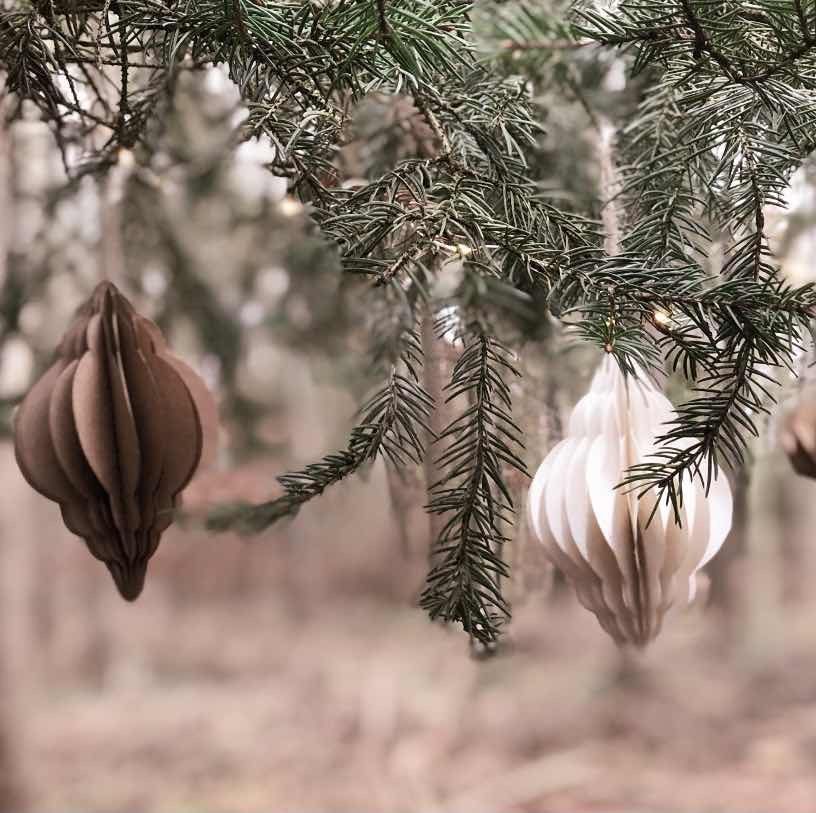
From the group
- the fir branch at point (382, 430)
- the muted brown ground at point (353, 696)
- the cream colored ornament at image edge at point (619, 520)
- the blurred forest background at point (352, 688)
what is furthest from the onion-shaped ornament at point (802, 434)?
the muted brown ground at point (353, 696)

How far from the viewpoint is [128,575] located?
0.37 metres

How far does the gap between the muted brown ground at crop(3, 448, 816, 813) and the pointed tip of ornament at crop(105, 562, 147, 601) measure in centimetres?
114

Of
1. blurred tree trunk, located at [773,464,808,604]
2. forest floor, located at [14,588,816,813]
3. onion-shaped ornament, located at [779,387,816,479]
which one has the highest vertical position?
blurred tree trunk, located at [773,464,808,604]

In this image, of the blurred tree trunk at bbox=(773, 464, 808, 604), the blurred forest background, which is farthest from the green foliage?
the blurred tree trunk at bbox=(773, 464, 808, 604)

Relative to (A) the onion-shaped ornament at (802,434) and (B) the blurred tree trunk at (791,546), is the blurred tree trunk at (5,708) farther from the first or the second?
(B) the blurred tree trunk at (791,546)

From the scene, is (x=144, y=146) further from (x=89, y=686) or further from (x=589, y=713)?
(x=589, y=713)

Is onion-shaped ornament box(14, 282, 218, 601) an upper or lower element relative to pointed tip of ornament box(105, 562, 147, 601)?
upper

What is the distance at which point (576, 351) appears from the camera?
528mm

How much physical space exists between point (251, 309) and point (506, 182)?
1.24ft

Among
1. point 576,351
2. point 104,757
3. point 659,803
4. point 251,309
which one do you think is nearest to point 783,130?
point 576,351

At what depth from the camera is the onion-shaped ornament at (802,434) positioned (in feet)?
1.62

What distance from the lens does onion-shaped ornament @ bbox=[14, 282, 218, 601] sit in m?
0.36

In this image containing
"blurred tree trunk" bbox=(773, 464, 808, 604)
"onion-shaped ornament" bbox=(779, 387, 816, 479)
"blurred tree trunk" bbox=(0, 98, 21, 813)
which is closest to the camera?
"onion-shaped ornament" bbox=(779, 387, 816, 479)

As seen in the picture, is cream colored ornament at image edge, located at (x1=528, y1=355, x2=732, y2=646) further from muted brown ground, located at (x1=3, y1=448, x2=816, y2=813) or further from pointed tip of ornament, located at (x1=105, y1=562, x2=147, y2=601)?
muted brown ground, located at (x1=3, y1=448, x2=816, y2=813)
